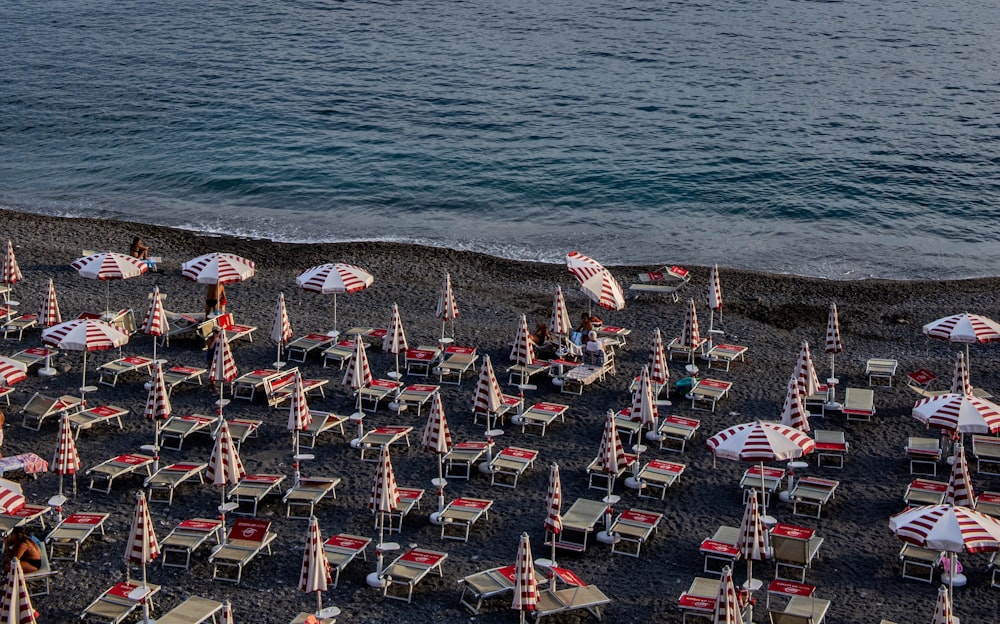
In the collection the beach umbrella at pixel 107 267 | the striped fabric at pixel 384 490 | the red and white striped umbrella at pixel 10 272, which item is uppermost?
the beach umbrella at pixel 107 267

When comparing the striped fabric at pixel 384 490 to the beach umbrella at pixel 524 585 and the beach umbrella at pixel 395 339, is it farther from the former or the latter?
the beach umbrella at pixel 395 339

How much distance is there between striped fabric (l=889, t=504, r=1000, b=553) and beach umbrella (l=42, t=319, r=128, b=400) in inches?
610

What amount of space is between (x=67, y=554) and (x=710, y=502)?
36.8 ft

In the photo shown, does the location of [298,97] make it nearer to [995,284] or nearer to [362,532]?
[995,284]

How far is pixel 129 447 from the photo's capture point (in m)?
24.4

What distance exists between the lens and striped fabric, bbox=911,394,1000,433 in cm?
2230

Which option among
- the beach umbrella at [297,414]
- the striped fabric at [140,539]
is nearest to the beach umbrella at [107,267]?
the beach umbrella at [297,414]

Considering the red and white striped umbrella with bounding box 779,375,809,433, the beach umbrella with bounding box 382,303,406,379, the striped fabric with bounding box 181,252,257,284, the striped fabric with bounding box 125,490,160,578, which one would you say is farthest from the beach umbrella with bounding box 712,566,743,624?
the striped fabric with bounding box 181,252,257,284

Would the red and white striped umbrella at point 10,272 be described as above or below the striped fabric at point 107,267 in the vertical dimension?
below

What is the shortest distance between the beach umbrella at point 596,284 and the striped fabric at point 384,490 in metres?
9.49

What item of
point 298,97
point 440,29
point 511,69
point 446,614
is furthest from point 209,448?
point 440,29

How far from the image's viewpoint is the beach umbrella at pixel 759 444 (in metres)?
20.8

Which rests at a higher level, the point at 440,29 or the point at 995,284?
the point at 440,29

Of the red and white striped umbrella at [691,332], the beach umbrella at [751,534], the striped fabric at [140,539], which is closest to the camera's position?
the striped fabric at [140,539]
